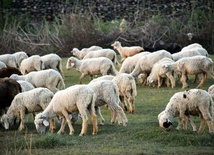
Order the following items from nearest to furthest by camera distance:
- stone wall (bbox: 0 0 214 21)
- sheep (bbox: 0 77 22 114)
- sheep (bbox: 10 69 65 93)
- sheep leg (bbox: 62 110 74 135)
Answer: sheep leg (bbox: 62 110 74 135) → sheep (bbox: 0 77 22 114) → sheep (bbox: 10 69 65 93) → stone wall (bbox: 0 0 214 21)

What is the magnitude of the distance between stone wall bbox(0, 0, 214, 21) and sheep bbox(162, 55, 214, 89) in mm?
17546

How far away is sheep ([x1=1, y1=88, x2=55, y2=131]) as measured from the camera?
14.8 metres

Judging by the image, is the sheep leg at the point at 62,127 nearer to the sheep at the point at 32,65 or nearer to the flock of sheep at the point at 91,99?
the flock of sheep at the point at 91,99

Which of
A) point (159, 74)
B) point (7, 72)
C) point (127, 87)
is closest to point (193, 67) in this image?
point (159, 74)

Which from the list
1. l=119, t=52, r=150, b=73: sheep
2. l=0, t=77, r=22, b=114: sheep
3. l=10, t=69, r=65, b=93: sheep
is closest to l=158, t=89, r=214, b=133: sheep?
l=0, t=77, r=22, b=114: sheep

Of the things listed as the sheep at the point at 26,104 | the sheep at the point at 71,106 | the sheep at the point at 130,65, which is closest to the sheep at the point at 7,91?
the sheep at the point at 26,104

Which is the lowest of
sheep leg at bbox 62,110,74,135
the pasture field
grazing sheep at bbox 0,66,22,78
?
the pasture field

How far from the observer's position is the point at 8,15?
38.3 m

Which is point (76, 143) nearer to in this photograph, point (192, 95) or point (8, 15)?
point (192, 95)

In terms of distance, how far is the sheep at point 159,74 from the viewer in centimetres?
2125

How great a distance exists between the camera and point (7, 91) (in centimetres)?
1566

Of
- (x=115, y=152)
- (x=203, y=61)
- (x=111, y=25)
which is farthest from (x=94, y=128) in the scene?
(x=111, y=25)

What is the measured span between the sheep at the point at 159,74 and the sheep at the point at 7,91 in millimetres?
6473

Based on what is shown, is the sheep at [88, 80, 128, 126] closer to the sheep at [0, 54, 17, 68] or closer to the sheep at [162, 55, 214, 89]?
the sheep at [162, 55, 214, 89]
